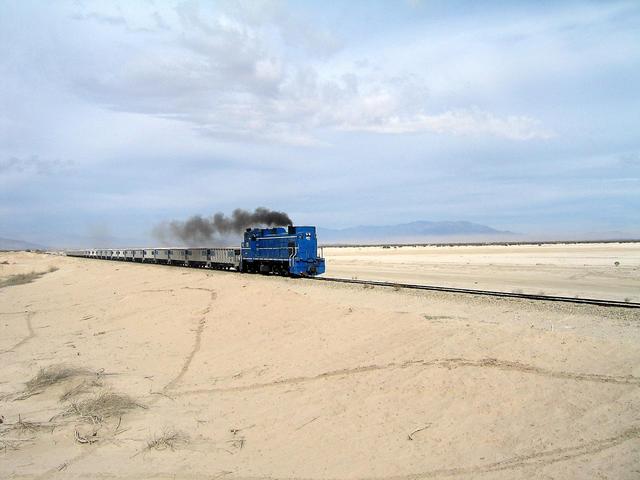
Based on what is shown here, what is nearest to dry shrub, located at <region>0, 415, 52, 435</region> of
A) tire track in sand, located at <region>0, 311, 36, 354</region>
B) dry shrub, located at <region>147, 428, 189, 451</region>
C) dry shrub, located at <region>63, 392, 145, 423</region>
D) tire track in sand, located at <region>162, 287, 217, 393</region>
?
dry shrub, located at <region>63, 392, 145, 423</region>

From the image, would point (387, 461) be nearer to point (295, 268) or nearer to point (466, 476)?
point (466, 476)

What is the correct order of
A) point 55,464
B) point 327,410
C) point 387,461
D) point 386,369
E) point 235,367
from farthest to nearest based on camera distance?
1. point 235,367
2. point 386,369
3. point 327,410
4. point 55,464
5. point 387,461

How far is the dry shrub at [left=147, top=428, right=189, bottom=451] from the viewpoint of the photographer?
840 centimetres

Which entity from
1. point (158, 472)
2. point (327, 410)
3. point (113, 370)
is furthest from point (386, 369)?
point (113, 370)

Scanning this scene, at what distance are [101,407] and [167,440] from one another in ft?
7.92

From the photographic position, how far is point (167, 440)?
28.0 feet

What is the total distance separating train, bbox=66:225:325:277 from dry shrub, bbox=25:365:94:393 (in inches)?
756

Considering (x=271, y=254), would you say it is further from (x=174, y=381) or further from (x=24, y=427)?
(x=24, y=427)

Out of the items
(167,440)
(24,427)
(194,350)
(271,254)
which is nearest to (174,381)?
(194,350)

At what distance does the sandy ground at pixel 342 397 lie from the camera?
24.2 feet

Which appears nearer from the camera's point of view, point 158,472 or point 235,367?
point 158,472

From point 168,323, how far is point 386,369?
9489 millimetres

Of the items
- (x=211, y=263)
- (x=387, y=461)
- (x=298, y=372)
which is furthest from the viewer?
(x=211, y=263)

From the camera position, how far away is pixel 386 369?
1062cm
